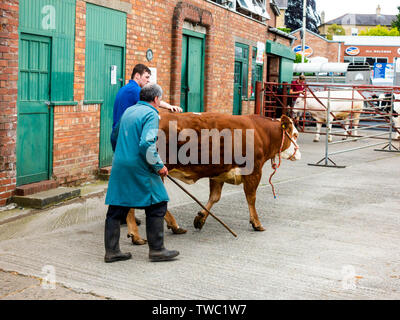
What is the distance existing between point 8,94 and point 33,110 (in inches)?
29.1

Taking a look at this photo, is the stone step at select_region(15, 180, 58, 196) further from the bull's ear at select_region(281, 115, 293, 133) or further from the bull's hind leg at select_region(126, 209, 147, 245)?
the bull's ear at select_region(281, 115, 293, 133)

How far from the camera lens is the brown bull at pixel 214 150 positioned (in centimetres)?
713

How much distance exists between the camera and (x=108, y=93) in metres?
11.4

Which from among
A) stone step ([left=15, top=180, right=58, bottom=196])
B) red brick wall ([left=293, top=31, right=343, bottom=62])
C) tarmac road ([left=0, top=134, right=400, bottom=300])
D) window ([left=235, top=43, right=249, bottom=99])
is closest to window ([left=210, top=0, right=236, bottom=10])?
window ([left=235, top=43, right=249, bottom=99])

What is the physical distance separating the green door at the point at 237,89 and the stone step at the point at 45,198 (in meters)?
10.3

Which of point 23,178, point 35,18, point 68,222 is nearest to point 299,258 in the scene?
point 68,222

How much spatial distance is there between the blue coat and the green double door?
9.07 m

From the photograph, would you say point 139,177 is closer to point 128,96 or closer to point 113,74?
point 128,96

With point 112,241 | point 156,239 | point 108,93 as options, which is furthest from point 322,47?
point 112,241

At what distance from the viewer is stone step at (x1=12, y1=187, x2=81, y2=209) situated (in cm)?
852

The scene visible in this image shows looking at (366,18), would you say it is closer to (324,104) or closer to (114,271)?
(324,104)

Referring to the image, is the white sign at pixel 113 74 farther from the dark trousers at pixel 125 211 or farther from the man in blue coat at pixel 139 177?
the dark trousers at pixel 125 211

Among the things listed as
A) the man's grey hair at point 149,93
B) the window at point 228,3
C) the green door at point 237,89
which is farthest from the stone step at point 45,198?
the green door at point 237,89
